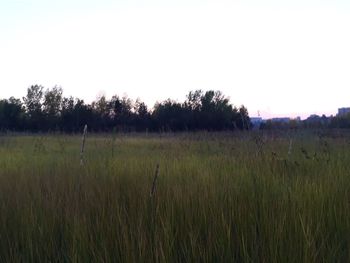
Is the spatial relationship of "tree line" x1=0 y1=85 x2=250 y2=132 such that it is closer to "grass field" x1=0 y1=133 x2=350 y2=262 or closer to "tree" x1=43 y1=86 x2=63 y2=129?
"tree" x1=43 y1=86 x2=63 y2=129

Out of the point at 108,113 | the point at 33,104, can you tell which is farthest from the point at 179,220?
the point at 33,104

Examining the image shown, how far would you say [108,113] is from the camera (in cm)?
5888

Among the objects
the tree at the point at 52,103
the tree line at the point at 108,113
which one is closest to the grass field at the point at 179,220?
the tree line at the point at 108,113

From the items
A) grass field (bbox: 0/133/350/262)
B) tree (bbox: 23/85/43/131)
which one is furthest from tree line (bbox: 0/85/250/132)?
grass field (bbox: 0/133/350/262)

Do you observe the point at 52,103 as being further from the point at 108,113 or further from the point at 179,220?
the point at 179,220

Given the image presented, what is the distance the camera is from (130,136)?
67.0ft

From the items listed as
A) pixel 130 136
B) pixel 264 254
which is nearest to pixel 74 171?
pixel 264 254

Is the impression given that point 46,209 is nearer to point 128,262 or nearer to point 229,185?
point 128,262

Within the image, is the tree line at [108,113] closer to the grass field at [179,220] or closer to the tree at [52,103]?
the tree at [52,103]

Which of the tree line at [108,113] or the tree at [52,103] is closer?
the tree line at [108,113]

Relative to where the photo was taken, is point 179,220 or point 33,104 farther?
point 33,104

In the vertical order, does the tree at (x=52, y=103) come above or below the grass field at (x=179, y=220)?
above

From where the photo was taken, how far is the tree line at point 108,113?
44.1 m

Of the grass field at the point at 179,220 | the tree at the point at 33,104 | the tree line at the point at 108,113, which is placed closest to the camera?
the grass field at the point at 179,220
